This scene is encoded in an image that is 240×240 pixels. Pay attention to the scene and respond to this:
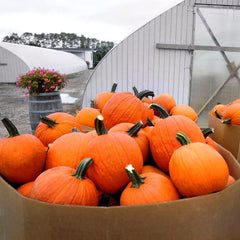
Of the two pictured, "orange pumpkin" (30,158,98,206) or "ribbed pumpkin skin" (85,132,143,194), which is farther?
"ribbed pumpkin skin" (85,132,143,194)

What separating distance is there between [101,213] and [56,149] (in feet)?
1.63

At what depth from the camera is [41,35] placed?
4241 centimetres

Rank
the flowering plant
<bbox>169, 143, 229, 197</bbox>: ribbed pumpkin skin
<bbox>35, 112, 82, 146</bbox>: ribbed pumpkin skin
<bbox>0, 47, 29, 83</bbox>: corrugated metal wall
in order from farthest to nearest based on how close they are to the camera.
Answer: <bbox>0, 47, 29, 83</bbox>: corrugated metal wall → the flowering plant → <bbox>35, 112, 82, 146</bbox>: ribbed pumpkin skin → <bbox>169, 143, 229, 197</bbox>: ribbed pumpkin skin

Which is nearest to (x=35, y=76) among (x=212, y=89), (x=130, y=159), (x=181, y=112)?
(x=181, y=112)

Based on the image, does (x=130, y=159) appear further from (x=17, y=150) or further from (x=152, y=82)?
(x=152, y=82)

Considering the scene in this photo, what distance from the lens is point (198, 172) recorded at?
76 centimetres

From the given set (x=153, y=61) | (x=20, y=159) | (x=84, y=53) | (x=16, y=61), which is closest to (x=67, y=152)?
(x=20, y=159)

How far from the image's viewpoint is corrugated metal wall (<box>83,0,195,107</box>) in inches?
166

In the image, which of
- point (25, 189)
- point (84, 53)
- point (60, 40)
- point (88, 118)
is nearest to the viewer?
point (25, 189)

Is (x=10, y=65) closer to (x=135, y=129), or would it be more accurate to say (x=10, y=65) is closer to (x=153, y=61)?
(x=153, y=61)

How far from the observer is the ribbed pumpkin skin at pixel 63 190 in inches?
29.1

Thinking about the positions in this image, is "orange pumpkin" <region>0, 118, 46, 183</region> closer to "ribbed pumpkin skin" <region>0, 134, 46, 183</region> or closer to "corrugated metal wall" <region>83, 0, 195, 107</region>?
"ribbed pumpkin skin" <region>0, 134, 46, 183</region>

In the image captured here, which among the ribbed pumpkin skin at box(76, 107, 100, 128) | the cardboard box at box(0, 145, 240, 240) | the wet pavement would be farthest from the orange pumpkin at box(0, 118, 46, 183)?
the wet pavement

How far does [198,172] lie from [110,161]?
292mm
